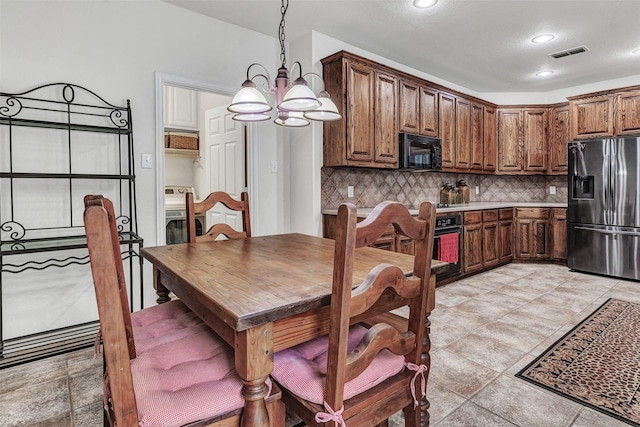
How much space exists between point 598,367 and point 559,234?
131 inches

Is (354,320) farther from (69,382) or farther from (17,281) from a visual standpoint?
(17,281)

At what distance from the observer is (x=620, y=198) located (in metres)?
4.22

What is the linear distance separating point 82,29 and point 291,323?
2.77 meters

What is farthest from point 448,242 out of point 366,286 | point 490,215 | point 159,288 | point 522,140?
point 366,286

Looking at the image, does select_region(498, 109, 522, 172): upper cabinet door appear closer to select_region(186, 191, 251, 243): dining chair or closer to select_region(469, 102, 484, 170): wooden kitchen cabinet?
select_region(469, 102, 484, 170): wooden kitchen cabinet

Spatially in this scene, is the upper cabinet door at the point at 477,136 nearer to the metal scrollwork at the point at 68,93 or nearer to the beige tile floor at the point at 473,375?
the beige tile floor at the point at 473,375

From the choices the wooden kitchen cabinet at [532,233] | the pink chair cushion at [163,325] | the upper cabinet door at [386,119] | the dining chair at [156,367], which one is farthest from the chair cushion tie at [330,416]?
the wooden kitchen cabinet at [532,233]

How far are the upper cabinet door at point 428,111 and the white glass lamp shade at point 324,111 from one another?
7.48 ft

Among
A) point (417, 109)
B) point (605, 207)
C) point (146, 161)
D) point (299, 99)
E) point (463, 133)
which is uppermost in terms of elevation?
point (417, 109)

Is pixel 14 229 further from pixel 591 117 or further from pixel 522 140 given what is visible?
pixel 591 117

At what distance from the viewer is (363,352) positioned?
108cm

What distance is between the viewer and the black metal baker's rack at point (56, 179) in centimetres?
234

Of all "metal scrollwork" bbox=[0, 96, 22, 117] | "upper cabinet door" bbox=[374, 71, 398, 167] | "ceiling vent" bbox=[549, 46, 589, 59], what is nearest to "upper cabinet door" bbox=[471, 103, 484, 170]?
"ceiling vent" bbox=[549, 46, 589, 59]

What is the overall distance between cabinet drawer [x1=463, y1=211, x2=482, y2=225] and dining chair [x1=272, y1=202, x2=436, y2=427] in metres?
3.27
